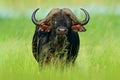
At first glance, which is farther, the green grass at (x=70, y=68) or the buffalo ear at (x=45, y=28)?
the buffalo ear at (x=45, y=28)

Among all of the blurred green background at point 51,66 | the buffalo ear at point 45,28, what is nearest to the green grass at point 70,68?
the blurred green background at point 51,66

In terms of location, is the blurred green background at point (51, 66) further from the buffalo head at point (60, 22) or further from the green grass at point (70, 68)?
the buffalo head at point (60, 22)

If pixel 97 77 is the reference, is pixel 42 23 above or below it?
above

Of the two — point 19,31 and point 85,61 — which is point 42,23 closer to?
point 85,61

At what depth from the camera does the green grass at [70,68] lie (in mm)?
9219

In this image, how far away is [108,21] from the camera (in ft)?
54.2

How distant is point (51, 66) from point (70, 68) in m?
0.25

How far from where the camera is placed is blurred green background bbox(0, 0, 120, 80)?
936cm

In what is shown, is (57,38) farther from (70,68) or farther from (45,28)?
(70,68)

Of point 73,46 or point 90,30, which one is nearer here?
point 73,46

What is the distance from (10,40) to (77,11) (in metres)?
2.18

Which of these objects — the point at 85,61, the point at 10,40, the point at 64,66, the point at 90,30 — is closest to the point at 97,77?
the point at 64,66

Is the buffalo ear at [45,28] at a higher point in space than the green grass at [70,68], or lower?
higher

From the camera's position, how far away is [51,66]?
1021cm
